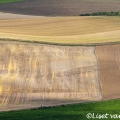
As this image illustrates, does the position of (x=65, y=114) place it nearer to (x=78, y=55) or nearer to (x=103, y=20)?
(x=78, y=55)

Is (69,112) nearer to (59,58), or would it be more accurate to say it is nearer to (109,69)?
(109,69)

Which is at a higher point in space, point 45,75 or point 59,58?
point 59,58

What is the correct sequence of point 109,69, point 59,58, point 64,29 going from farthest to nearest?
point 64,29 → point 59,58 → point 109,69

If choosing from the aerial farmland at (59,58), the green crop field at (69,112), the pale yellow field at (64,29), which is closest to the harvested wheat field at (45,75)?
the aerial farmland at (59,58)

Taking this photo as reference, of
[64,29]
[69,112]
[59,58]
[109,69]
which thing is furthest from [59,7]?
[69,112]

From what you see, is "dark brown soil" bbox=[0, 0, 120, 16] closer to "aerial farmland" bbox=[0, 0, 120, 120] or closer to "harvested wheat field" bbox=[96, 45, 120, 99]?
"aerial farmland" bbox=[0, 0, 120, 120]

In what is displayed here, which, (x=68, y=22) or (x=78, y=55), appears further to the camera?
(x=68, y=22)

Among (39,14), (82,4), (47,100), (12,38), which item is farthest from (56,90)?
(82,4)

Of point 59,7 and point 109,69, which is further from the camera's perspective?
point 59,7
